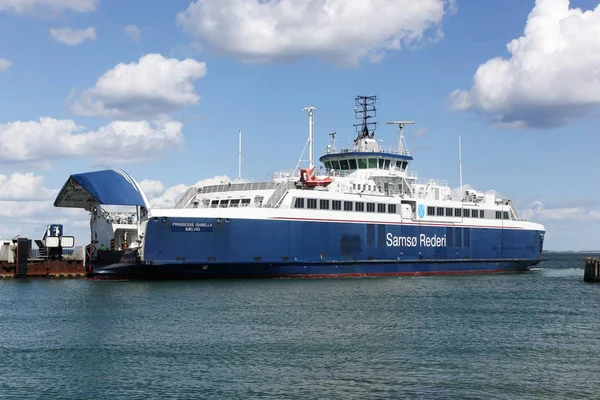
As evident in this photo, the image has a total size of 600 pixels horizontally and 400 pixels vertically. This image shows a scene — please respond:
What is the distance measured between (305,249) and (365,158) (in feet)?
43.9

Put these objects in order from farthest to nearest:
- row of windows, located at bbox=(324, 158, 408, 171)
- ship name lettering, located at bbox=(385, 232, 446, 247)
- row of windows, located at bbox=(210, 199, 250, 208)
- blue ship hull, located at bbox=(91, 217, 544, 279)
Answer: row of windows, located at bbox=(324, 158, 408, 171) < ship name lettering, located at bbox=(385, 232, 446, 247) < row of windows, located at bbox=(210, 199, 250, 208) < blue ship hull, located at bbox=(91, 217, 544, 279)

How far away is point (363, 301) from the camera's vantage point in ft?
129

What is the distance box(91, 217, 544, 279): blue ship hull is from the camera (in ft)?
155

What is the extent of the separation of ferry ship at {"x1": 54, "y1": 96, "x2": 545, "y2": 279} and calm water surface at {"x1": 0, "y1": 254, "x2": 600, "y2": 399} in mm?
4170

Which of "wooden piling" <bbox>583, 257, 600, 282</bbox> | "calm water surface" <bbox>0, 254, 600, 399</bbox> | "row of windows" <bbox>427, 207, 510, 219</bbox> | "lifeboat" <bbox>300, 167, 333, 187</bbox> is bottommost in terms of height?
"calm water surface" <bbox>0, 254, 600, 399</bbox>

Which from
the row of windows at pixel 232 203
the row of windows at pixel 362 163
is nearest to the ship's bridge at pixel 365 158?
the row of windows at pixel 362 163

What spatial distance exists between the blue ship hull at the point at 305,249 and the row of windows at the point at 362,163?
6193 millimetres

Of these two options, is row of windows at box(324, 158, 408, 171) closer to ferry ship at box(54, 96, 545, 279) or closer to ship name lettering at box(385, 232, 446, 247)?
ferry ship at box(54, 96, 545, 279)

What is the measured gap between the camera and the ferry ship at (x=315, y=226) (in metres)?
48.0

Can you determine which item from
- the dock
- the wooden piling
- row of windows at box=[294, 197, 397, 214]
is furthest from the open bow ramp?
the wooden piling

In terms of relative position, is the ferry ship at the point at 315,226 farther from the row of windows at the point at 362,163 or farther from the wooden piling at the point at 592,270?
the wooden piling at the point at 592,270

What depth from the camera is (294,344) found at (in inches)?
1042

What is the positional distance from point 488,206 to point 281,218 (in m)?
24.0

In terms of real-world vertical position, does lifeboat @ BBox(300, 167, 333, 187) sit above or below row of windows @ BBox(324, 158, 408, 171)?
below
